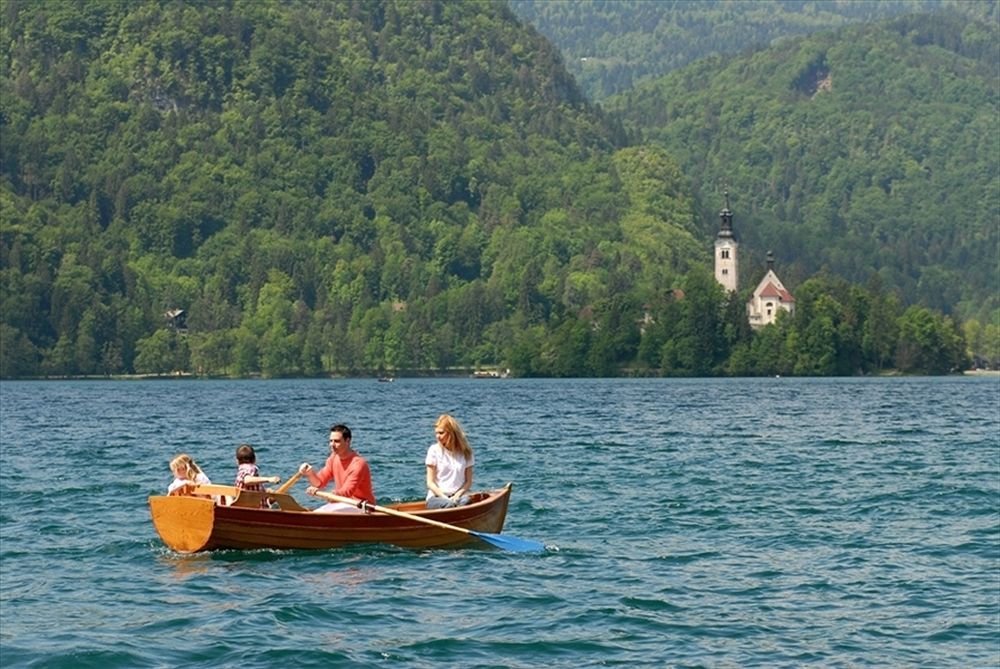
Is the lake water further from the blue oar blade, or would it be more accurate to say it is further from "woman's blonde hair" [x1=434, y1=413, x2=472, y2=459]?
"woman's blonde hair" [x1=434, y1=413, x2=472, y2=459]

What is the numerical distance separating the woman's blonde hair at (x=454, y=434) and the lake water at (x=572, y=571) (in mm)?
2160

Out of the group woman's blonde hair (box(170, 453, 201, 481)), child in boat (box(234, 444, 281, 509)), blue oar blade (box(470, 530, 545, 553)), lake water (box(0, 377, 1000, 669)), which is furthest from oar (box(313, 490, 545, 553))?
woman's blonde hair (box(170, 453, 201, 481))

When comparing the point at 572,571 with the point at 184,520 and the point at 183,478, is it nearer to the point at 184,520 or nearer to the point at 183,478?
the point at 184,520

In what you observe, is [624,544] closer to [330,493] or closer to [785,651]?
[330,493]

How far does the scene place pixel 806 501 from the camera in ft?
174

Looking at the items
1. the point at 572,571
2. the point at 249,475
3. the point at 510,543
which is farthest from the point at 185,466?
the point at 572,571

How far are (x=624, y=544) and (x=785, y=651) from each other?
13.2m

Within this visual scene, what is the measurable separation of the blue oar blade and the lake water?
425mm

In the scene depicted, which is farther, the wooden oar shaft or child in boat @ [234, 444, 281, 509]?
the wooden oar shaft

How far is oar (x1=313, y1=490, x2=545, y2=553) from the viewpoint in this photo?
3825 centimetres

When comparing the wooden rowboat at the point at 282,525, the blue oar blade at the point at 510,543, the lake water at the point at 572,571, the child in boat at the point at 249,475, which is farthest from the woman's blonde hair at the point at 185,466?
the blue oar blade at the point at 510,543

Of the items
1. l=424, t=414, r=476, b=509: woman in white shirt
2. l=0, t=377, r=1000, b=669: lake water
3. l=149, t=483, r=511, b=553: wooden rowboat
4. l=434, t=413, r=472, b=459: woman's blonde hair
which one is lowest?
l=0, t=377, r=1000, b=669: lake water

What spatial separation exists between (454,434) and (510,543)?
2.98m

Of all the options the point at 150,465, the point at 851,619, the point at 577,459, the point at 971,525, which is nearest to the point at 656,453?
the point at 577,459
